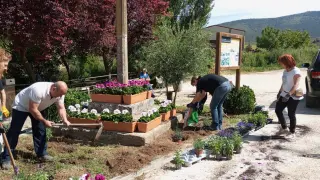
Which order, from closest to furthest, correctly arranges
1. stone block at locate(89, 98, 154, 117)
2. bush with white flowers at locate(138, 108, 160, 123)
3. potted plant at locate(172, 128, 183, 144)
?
bush with white flowers at locate(138, 108, 160, 123) → potted plant at locate(172, 128, 183, 144) → stone block at locate(89, 98, 154, 117)

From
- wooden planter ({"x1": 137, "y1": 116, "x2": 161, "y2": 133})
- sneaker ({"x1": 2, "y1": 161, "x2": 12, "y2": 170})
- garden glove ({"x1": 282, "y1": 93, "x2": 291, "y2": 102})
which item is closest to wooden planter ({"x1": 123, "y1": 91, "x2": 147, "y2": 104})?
wooden planter ({"x1": 137, "y1": 116, "x2": 161, "y2": 133})

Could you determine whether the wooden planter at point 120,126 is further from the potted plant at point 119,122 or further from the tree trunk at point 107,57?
the tree trunk at point 107,57

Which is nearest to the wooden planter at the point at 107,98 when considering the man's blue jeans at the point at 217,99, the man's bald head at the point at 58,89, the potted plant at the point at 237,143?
the man's blue jeans at the point at 217,99

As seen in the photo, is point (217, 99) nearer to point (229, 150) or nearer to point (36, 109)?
point (229, 150)

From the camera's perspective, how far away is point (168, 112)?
696 cm

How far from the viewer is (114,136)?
578 cm

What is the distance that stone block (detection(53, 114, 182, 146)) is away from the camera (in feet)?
18.5

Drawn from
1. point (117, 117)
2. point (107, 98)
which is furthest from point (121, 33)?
point (117, 117)

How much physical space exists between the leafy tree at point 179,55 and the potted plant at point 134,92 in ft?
3.56

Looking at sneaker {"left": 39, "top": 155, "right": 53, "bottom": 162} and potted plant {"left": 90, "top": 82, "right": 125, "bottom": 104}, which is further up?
potted plant {"left": 90, "top": 82, "right": 125, "bottom": 104}

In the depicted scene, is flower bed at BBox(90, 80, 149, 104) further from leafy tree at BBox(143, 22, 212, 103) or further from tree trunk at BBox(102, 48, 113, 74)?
tree trunk at BBox(102, 48, 113, 74)

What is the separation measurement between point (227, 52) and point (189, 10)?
16.5 metres


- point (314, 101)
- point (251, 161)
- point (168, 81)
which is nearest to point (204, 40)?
point (168, 81)

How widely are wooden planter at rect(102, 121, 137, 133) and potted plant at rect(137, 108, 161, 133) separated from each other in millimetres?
121
